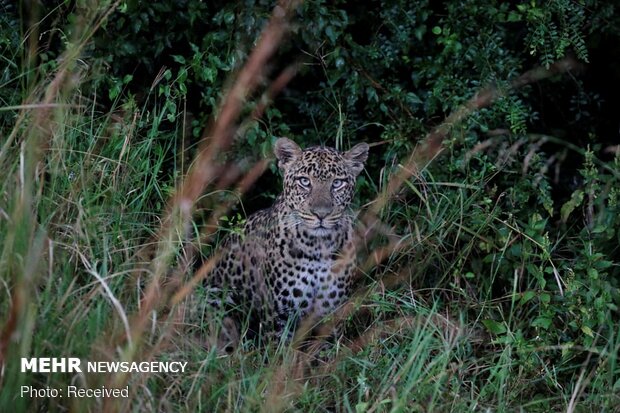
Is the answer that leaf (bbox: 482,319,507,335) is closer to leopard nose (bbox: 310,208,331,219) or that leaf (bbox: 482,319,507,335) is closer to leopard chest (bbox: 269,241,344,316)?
leopard chest (bbox: 269,241,344,316)

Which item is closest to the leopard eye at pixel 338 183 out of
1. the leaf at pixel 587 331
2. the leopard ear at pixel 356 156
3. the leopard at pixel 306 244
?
the leopard at pixel 306 244

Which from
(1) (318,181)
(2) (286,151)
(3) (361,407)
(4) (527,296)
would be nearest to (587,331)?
(4) (527,296)

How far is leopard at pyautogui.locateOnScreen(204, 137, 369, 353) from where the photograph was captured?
5.53 meters

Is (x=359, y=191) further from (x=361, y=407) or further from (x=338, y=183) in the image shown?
(x=361, y=407)

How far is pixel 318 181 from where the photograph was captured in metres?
5.56

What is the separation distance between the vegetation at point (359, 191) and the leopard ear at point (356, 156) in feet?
0.67

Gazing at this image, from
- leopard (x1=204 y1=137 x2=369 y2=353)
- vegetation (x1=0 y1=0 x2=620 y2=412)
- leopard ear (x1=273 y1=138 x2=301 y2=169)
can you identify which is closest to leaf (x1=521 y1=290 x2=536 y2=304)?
vegetation (x1=0 y1=0 x2=620 y2=412)

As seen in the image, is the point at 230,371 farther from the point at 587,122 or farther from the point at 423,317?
the point at 587,122

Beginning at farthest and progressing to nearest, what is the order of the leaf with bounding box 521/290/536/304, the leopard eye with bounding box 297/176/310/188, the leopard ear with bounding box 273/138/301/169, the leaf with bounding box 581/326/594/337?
the leopard ear with bounding box 273/138/301/169 < the leopard eye with bounding box 297/176/310/188 < the leaf with bounding box 521/290/536/304 < the leaf with bounding box 581/326/594/337

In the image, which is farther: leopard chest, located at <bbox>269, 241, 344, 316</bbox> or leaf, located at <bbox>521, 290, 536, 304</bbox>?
leopard chest, located at <bbox>269, 241, 344, 316</bbox>

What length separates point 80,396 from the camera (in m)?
3.60

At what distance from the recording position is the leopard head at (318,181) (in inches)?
217

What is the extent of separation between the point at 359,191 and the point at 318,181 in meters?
0.83

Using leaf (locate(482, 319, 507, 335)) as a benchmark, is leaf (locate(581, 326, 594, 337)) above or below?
below
